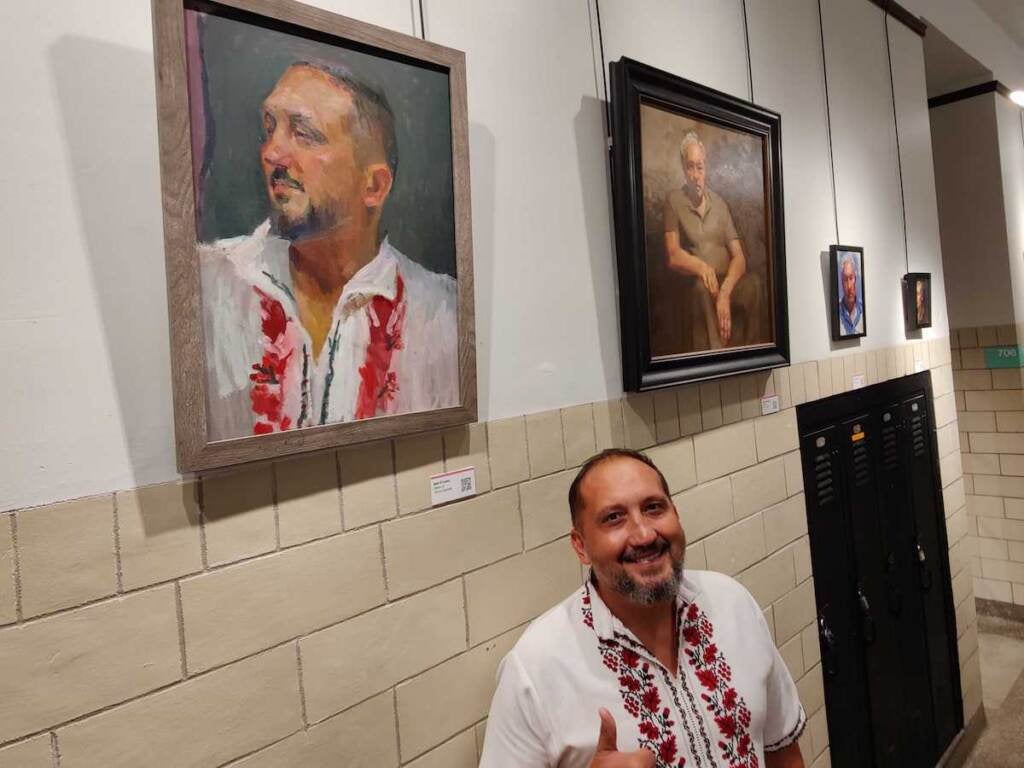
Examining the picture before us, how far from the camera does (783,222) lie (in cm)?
220

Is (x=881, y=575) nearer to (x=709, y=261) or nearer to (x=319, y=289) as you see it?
(x=709, y=261)

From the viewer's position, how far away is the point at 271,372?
1098 millimetres

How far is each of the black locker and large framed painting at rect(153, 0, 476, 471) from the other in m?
1.67

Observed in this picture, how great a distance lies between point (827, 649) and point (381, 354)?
2045 mm

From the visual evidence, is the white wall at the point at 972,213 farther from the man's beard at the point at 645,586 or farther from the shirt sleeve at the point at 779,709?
the man's beard at the point at 645,586

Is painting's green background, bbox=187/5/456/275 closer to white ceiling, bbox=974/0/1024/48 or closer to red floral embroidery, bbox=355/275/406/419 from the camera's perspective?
red floral embroidery, bbox=355/275/406/419

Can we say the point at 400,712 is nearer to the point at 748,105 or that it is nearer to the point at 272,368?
the point at 272,368

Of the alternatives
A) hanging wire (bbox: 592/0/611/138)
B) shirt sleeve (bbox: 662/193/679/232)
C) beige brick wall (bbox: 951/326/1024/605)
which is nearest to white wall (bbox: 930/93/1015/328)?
beige brick wall (bbox: 951/326/1024/605)

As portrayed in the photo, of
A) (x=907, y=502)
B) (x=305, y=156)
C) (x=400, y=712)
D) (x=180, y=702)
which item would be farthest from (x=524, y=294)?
(x=907, y=502)

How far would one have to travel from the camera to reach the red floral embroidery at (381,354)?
3.97 feet

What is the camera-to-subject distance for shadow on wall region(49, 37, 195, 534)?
3.12 feet

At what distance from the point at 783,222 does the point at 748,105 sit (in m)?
0.39

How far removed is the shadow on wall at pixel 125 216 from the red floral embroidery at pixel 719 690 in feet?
3.18

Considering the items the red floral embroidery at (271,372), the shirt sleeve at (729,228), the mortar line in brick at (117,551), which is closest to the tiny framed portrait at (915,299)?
the shirt sleeve at (729,228)
